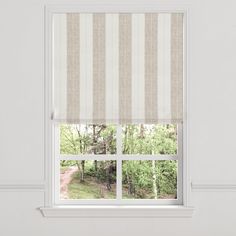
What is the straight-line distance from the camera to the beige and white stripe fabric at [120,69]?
4.73 meters

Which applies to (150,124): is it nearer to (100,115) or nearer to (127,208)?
(100,115)

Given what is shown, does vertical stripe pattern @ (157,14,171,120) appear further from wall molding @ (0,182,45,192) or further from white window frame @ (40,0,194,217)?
wall molding @ (0,182,45,192)

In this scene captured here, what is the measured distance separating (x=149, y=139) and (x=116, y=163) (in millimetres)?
359

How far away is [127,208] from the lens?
4.69 metres

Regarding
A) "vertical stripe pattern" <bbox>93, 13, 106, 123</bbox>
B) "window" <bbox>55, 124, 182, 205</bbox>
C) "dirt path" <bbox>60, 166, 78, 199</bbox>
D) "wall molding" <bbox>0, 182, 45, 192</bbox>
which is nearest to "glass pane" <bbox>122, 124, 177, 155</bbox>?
"window" <bbox>55, 124, 182, 205</bbox>

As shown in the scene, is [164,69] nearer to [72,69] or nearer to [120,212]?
[72,69]

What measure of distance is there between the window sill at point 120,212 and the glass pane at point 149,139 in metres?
0.53

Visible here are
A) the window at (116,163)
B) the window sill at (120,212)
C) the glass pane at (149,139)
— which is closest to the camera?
the window sill at (120,212)

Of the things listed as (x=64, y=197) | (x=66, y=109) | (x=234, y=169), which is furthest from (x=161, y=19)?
(x=64, y=197)

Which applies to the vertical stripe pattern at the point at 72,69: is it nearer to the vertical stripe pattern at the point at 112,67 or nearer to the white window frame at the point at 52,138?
the white window frame at the point at 52,138

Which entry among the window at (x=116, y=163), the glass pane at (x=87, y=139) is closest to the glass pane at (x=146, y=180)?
the window at (x=116, y=163)

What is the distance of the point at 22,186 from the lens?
4680 millimetres

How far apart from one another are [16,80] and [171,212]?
1692mm

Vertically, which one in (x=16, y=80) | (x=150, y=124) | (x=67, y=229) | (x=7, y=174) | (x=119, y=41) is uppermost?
(x=119, y=41)
